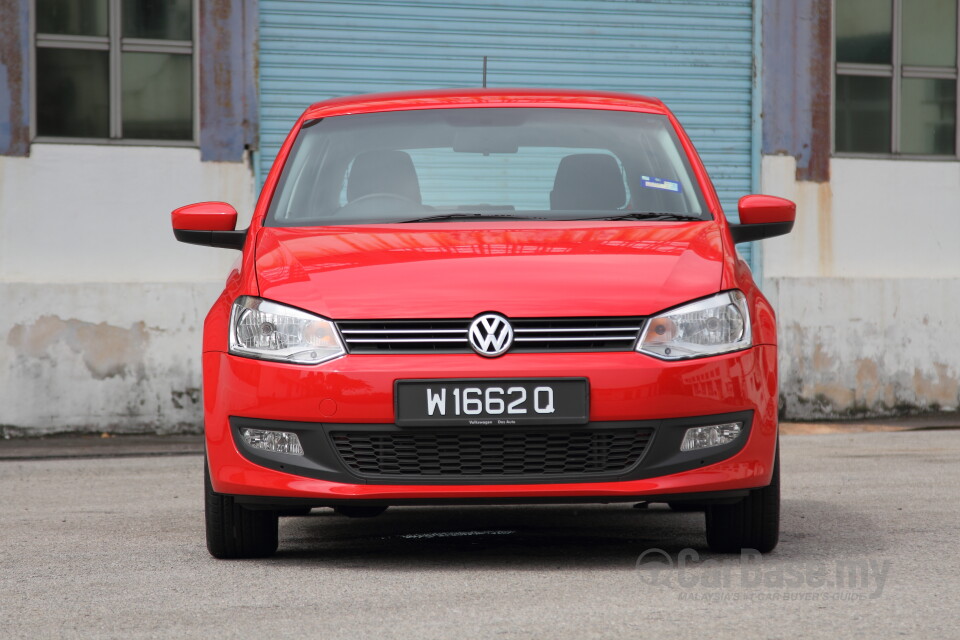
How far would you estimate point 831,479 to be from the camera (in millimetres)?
8070

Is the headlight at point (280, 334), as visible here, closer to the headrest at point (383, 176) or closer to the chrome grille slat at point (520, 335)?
the chrome grille slat at point (520, 335)

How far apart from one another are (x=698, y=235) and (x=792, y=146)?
329 inches

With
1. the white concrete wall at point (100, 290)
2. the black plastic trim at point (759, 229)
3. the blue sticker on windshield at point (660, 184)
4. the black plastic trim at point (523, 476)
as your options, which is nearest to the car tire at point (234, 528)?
the black plastic trim at point (523, 476)

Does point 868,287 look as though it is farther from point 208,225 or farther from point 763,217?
point 208,225

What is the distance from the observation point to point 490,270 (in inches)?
192

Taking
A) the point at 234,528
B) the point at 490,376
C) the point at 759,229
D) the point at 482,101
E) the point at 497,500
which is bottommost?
the point at 234,528

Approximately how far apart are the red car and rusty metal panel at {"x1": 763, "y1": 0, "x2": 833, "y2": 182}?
328 inches

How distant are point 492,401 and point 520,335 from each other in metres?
0.23

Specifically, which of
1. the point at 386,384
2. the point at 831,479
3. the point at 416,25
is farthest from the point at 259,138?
the point at 386,384

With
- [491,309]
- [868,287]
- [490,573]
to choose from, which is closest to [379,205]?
[491,309]

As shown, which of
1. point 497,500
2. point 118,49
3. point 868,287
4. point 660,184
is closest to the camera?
point 497,500

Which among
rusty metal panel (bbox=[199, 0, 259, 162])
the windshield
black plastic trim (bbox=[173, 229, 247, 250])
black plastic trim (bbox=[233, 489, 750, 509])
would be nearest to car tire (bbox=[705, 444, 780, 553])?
black plastic trim (bbox=[233, 489, 750, 509])

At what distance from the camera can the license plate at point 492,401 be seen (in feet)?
15.3

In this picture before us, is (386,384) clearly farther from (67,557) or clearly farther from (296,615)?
(67,557)
